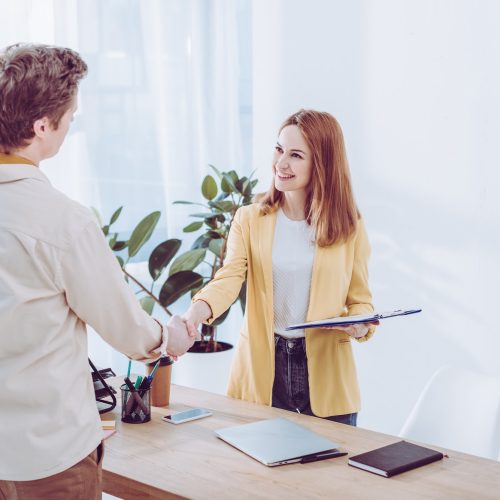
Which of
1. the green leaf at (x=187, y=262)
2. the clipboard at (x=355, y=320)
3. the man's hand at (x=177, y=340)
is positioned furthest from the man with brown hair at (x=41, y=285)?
the green leaf at (x=187, y=262)

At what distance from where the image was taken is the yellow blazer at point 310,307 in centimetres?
234

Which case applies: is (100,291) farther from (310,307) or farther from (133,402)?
(310,307)

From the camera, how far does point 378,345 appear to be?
3557mm

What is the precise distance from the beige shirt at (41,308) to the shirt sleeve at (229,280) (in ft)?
3.34

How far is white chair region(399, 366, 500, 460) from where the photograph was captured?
224 centimetres

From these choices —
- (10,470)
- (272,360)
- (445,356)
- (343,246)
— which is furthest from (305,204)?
(10,470)

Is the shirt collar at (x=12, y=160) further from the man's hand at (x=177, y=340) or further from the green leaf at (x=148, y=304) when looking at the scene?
the green leaf at (x=148, y=304)

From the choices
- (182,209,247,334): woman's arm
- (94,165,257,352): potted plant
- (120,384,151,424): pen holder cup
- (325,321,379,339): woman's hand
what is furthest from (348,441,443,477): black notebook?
(94,165,257,352): potted plant

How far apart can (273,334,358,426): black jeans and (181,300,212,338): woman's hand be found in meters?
0.24

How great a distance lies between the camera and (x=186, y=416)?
2.07m

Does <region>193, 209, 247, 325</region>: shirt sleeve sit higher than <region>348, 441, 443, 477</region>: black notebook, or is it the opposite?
<region>193, 209, 247, 325</region>: shirt sleeve

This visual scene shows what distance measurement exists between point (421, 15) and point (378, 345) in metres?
1.54

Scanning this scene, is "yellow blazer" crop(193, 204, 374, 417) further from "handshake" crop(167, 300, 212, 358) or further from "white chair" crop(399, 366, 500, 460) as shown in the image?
"white chair" crop(399, 366, 500, 460)

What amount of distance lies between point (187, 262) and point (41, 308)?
75.1 inches
